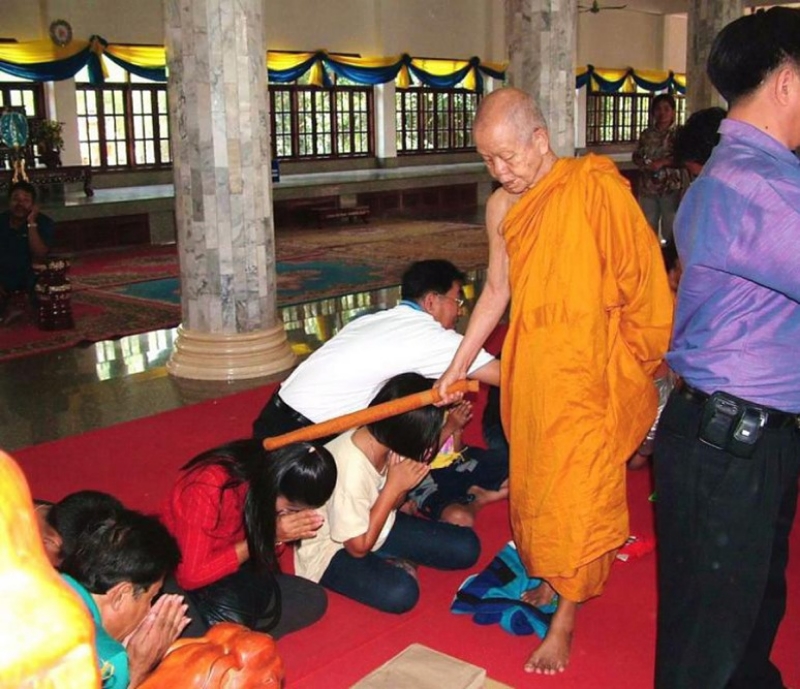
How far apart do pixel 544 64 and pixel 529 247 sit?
5049 millimetres

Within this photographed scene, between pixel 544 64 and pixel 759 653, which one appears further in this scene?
pixel 544 64

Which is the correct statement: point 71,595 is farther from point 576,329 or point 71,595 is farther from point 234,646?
point 576,329

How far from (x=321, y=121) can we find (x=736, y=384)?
15.3 metres

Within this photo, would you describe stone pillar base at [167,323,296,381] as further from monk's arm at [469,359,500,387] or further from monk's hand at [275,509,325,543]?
monk's hand at [275,509,325,543]

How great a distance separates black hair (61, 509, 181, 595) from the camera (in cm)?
186

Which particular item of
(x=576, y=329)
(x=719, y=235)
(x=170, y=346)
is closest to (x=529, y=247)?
(x=576, y=329)

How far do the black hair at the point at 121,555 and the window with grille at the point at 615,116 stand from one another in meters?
19.4

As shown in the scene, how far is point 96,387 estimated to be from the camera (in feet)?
16.4

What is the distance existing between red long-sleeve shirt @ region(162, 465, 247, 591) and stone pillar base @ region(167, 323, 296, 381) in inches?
109

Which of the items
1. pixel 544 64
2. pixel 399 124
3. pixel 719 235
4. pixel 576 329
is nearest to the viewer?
pixel 719 235

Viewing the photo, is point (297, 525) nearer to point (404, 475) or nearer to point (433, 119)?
point (404, 475)

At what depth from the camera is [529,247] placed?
231cm

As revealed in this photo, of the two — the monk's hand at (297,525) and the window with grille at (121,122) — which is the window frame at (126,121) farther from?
the monk's hand at (297,525)

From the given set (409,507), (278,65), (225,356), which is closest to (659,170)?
(225,356)
